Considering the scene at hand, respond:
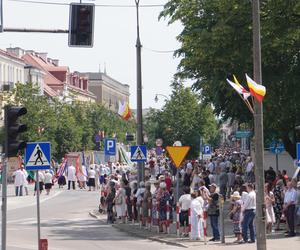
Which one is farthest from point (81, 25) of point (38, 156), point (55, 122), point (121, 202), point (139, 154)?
point (55, 122)

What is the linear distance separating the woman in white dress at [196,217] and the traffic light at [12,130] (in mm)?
8115

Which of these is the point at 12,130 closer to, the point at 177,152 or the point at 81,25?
the point at 81,25

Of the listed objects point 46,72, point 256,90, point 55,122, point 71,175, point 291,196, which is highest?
point 46,72

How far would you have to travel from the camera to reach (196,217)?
23.2 metres

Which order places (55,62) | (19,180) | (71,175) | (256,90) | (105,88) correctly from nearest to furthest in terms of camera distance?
(256,90)
(19,180)
(71,175)
(55,62)
(105,88)

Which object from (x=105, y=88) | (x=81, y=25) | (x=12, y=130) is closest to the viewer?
(x=12, y=130)

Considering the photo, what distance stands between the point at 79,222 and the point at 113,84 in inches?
5958

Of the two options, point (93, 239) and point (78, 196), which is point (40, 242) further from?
point (78, 196)

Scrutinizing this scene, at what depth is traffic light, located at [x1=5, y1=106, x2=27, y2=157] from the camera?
52.7 ft

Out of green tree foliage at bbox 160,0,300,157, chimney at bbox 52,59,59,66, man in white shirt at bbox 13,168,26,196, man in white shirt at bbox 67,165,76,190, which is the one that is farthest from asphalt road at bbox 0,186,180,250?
chimney at bbox 52,59,59,66

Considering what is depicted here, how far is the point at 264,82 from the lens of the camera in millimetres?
28531

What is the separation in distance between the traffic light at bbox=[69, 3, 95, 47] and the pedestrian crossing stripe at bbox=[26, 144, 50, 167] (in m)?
3.46

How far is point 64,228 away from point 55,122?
47.7 metres

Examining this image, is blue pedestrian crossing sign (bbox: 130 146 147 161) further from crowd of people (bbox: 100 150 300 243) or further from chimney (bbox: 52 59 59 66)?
chimney (bbox: 52 59 59 66)
